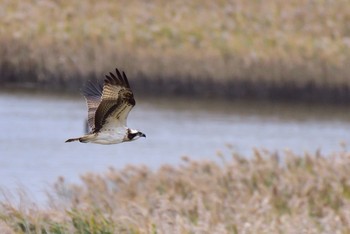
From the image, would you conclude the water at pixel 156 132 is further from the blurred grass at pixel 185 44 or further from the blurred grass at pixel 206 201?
the blurred grass at pixel 206 201

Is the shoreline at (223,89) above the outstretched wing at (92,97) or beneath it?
beneath

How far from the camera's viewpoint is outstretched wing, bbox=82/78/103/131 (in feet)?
24.9

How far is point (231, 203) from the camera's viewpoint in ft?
33.6

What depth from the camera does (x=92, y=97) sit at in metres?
7.69

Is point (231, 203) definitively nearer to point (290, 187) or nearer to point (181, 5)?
point (290, 187)

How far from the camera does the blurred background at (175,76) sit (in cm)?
1919

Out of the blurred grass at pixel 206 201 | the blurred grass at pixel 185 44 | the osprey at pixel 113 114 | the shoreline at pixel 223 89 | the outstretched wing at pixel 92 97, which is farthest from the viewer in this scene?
the blurred grass at pixel 185 44

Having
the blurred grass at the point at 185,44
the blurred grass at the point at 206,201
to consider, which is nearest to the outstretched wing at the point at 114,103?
the blurred grass at the point at 206,201

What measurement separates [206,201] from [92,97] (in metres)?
2.96

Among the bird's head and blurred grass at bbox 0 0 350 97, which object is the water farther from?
the bird's head

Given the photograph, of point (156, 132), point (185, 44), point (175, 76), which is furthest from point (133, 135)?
point (185, 44)

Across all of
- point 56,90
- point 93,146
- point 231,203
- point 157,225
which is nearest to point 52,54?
point 56,90

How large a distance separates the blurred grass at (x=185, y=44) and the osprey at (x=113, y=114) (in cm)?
1604

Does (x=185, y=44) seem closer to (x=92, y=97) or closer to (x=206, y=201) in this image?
(x=206, y=201)
